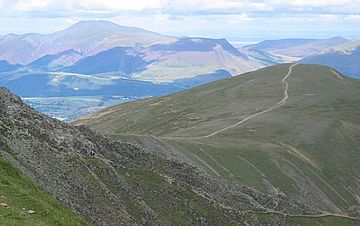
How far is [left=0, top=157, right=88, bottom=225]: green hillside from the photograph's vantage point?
39875 millimetres

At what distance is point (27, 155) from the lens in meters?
69.8

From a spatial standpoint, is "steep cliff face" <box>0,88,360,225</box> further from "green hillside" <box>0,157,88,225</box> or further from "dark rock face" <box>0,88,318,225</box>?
"green hillside" <box>0,157,88,225</box>

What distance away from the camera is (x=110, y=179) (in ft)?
250

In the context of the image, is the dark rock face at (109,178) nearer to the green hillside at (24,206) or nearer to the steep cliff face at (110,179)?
the steep cliff face at (110,179)

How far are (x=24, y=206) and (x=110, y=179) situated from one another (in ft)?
107

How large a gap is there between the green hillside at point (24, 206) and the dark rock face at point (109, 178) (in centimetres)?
1045

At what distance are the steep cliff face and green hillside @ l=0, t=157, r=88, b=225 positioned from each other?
1046 centimetres

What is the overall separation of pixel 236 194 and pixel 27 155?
1767 inches

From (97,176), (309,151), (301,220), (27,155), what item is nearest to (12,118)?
(27,155)

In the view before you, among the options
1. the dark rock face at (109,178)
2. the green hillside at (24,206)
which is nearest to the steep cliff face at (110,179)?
the dark rock face at (109,178)

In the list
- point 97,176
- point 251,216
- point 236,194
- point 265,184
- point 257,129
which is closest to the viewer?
point 97,176

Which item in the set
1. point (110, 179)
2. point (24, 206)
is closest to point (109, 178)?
point (110, 179)

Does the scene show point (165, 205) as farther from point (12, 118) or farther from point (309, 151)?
point (309, 151)

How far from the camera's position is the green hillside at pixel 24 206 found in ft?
131
